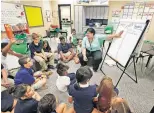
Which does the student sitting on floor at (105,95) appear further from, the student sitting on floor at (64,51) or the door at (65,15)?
the door at (65,15)

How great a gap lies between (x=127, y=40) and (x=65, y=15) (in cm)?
533

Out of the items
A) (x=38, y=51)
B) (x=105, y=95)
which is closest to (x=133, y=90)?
Result: (x=105, y=95)

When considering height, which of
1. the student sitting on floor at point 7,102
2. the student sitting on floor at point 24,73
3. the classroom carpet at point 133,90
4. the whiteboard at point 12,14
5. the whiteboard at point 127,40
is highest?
the whiteboard at point 12,14

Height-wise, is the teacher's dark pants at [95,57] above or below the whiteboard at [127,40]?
below

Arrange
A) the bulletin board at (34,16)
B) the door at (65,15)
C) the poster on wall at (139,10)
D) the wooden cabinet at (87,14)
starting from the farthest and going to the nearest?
the door at (65,15) → the wooden cabinet at (87,14) → the bulletin board at (34,16) → the poster on wall at (139,10)

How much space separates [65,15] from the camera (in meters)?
6.58

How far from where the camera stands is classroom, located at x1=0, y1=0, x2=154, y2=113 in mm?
1140

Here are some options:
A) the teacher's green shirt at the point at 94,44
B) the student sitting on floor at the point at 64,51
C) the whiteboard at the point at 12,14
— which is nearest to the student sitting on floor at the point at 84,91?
the teacher's green shirt at the point at 94,44

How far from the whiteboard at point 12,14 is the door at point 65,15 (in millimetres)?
2536

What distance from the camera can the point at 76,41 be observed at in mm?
4277

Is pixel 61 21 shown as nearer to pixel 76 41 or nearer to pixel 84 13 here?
pixel 84 13

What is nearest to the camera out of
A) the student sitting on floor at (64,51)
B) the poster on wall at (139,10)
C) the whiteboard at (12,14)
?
the student sitting on floor at (64,51)

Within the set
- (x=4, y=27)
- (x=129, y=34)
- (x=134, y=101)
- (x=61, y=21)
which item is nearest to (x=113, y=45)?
(x=129, y=34)

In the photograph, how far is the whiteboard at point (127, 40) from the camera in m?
1.75
